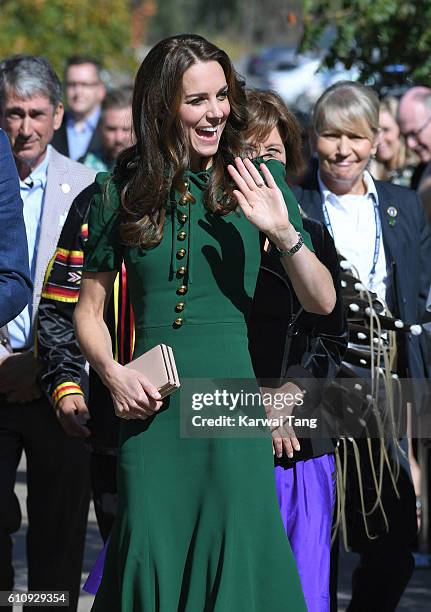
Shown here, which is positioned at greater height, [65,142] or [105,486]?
[65,142]

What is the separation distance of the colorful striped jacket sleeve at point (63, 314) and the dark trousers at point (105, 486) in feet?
0.80

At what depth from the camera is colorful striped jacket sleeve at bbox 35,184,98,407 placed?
486 cm

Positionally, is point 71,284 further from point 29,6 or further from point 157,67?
point 29,6

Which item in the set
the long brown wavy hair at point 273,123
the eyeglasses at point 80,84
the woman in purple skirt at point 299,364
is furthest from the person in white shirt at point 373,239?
the eyeglasses at point 80,84

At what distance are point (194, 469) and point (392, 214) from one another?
2.16m

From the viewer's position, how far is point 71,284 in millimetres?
4871

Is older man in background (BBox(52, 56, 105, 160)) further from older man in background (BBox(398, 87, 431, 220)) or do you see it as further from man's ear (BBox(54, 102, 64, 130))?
man's ear (BBox(54, 102, 64, 130))

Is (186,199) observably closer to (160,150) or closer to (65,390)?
(160,150)

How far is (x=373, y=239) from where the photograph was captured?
5.59 meters

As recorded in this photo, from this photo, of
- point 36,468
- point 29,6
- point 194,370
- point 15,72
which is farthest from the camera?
point 29,6

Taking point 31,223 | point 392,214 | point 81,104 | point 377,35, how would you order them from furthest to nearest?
point 81,104
point 377,35
point 392,214
point 31,223

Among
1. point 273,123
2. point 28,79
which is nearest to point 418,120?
point 28,79

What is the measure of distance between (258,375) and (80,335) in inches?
28.2

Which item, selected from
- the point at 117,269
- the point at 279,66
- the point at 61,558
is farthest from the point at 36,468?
the point at 279,66
